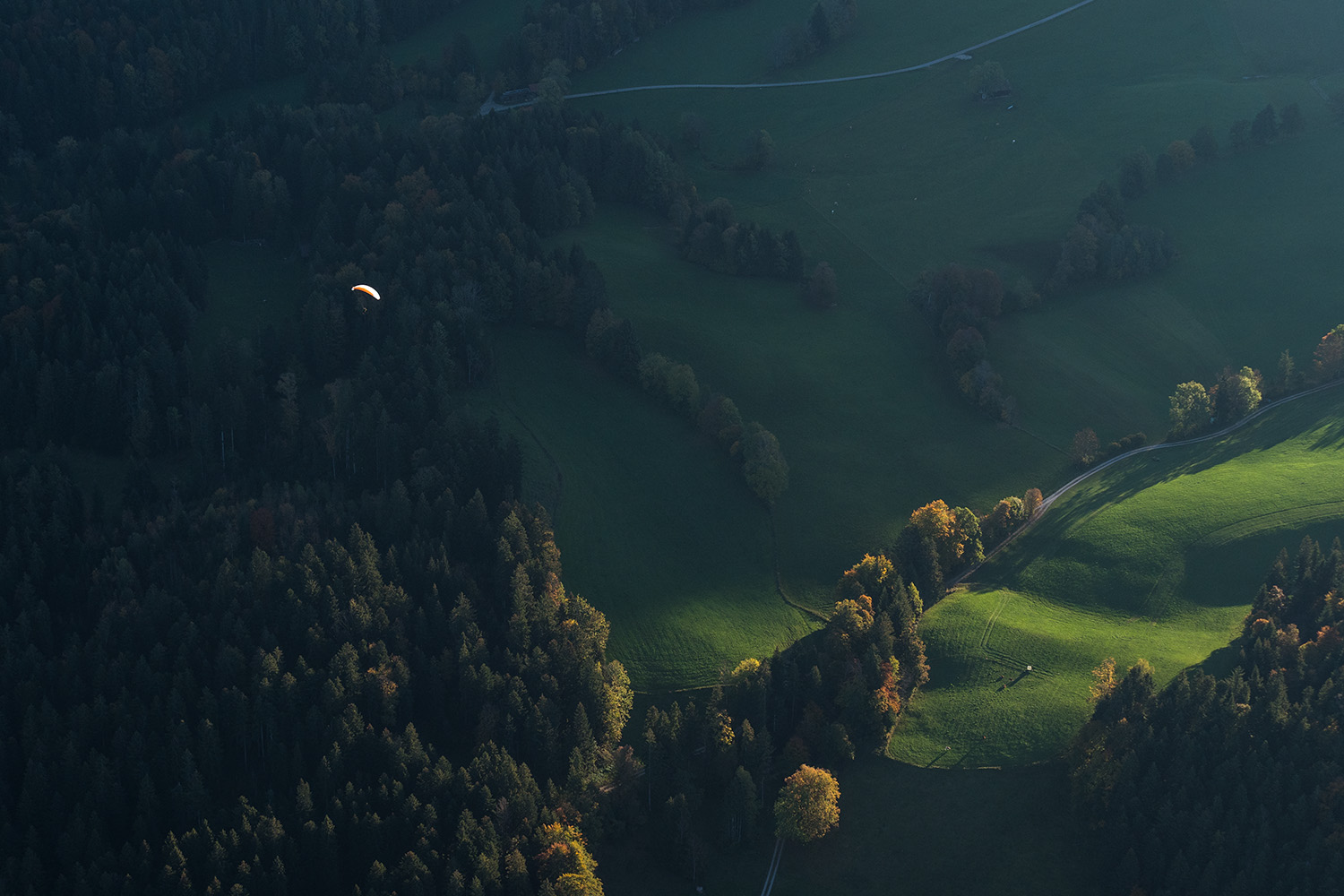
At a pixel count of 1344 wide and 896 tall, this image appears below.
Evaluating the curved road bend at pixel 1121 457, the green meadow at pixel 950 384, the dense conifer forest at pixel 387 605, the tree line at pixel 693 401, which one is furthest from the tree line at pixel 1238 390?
the tree line at pixel 693 401

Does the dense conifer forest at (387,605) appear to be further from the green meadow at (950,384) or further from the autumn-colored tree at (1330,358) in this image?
the autumn-colored tree at (1330,358)

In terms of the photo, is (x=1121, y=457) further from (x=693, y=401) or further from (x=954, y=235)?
(x=693, y=401)

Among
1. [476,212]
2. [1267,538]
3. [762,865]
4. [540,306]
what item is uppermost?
[476,212]

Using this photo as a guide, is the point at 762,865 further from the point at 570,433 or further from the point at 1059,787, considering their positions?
the point at 570,433

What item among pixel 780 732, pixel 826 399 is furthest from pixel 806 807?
pixel 826 399

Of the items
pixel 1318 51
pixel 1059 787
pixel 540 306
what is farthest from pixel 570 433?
pixel 1318 51

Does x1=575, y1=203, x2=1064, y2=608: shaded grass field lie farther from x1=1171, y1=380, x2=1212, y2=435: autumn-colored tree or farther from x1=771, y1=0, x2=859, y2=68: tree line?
x1=771, y1=0, x2=859, y2=68: tree line
